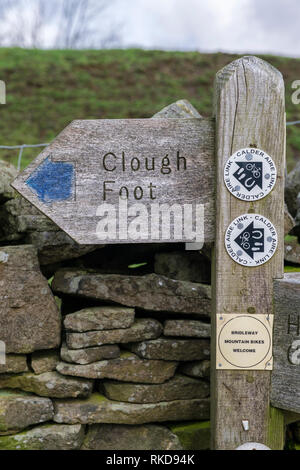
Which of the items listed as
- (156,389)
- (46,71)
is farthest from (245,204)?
(46,71)

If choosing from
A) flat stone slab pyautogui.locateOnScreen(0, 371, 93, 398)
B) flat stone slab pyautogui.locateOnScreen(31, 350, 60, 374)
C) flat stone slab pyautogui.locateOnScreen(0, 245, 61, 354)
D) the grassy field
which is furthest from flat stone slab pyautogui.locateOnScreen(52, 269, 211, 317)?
the grassy field

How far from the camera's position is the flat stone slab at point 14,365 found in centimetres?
294

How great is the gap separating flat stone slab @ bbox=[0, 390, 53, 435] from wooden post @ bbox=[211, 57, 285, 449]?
0.93 meters

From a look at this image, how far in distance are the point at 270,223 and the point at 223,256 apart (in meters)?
0.29

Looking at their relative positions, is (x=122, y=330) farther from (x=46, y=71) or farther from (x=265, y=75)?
(x=46, y=71)

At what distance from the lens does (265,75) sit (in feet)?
8.52

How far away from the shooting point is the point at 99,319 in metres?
2.94

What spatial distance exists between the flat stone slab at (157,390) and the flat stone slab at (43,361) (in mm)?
308

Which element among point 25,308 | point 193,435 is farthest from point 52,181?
point 193,435

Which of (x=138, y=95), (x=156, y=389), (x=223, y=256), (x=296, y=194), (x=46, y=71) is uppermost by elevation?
(x=46, y=71)

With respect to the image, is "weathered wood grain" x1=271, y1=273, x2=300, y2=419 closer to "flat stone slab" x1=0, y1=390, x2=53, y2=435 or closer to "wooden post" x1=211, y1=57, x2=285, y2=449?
"wooden post" x1=211, y1=57, x2=285, y2=449

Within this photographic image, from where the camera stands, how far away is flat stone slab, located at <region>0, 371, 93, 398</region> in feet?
9.53

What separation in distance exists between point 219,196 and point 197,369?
106cm

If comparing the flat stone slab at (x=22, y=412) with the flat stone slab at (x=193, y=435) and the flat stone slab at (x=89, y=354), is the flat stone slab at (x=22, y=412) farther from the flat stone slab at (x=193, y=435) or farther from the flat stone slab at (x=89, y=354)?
the flat stone slab at (x=193, y=435)
